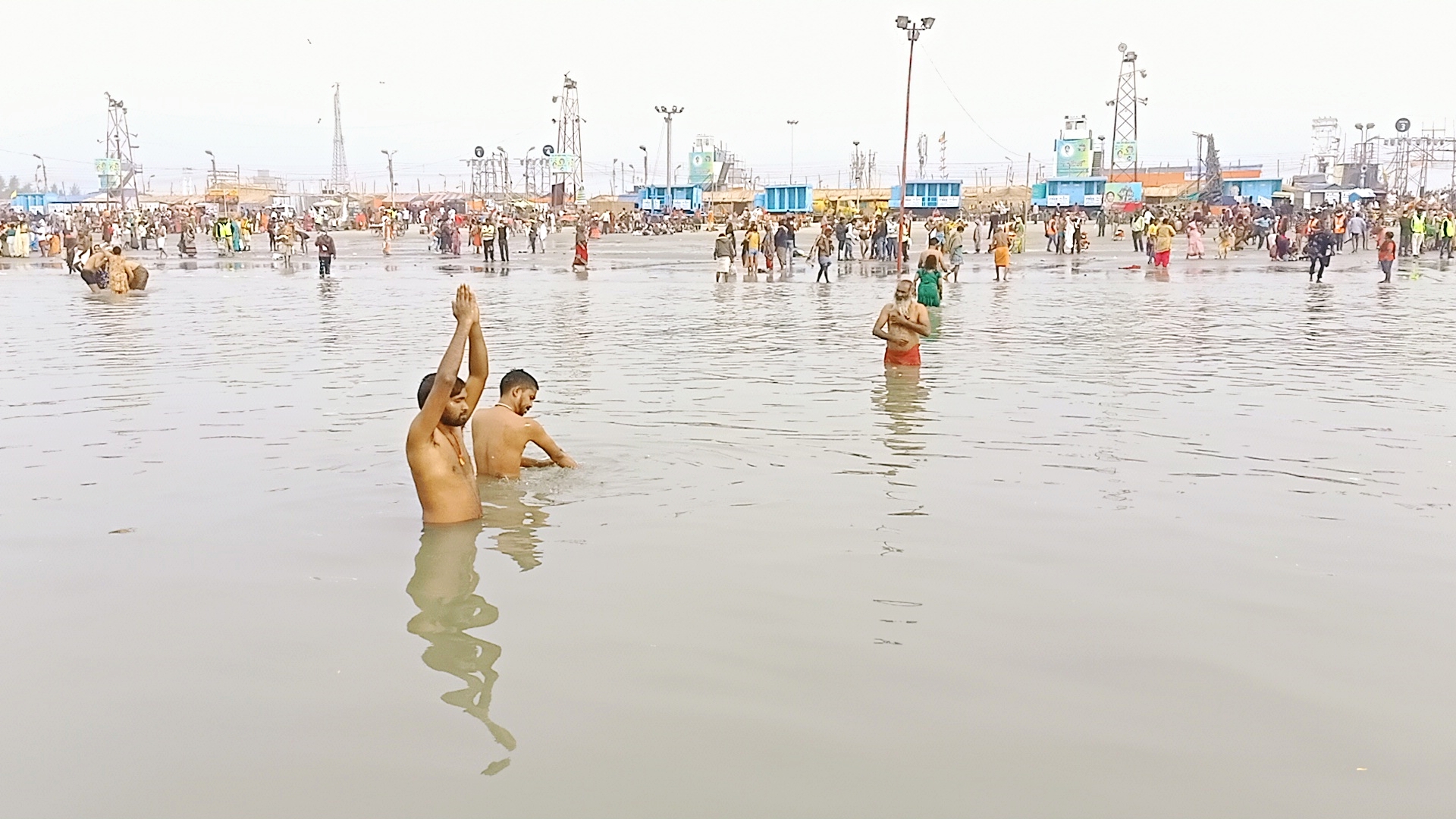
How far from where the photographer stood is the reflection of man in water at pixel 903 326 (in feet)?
43.3

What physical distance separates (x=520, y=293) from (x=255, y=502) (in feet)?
65.8

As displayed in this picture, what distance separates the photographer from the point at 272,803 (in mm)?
3879

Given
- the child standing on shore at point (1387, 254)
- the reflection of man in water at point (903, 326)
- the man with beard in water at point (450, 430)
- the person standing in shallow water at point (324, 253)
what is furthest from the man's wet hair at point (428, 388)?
the person standing in shallow water at point (324, 253)

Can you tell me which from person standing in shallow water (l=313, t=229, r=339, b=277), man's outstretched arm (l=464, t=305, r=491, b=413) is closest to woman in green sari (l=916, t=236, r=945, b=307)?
man's outstretched arm (l=464, t=305, r=491, b=413)

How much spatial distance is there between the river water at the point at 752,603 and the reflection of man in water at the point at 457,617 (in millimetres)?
23

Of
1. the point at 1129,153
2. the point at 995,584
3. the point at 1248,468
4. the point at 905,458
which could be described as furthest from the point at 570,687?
the point at 1129,153

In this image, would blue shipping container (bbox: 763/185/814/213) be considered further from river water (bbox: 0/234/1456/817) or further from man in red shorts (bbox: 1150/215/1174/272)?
river water (bbox: 0/234/1456/817)

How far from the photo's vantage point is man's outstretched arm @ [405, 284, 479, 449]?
5.78m

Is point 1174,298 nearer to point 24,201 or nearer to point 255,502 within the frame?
point 255,502

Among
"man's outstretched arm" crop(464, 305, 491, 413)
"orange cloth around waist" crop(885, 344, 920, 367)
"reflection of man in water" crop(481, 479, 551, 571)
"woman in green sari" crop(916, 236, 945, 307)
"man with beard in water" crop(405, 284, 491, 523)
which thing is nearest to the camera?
"man with beard in water" crop(405, 284, 491, 523)

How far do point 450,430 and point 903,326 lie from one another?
7.45 meters

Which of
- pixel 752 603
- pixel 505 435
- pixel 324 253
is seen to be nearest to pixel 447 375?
pixel 752 603

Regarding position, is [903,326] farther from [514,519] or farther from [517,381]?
[514,519]

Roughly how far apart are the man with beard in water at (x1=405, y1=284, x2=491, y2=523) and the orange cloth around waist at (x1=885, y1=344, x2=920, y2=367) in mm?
7151
